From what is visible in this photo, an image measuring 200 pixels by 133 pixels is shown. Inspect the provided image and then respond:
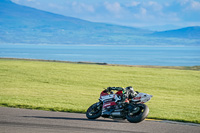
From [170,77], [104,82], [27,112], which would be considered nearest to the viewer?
[27,112]

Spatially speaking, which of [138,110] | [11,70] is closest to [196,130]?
[138,110]

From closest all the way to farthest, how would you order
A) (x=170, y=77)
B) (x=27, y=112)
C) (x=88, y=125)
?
(x=88, y=125) → (x=27, y=112) → (x=170, y=77)

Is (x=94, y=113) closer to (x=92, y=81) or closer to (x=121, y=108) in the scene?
(x=121, y=108)

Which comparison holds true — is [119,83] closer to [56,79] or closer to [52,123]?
[56,79]

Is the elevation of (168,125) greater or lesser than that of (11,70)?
lesser

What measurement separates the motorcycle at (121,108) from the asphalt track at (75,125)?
208 millimetres

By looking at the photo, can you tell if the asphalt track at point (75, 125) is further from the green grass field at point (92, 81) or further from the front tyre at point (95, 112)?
the green grass field at point (92, 81)

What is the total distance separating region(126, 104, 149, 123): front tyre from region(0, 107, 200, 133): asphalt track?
0.16 metres

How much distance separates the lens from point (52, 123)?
11.0m

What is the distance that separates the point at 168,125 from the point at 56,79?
1994 cm

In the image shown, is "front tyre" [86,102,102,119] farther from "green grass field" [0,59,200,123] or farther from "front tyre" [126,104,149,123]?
"green grass field" [0,59,200,123]

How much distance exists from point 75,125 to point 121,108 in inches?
65.1

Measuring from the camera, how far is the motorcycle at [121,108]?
10952 mm

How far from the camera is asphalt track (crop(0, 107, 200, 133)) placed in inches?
391
